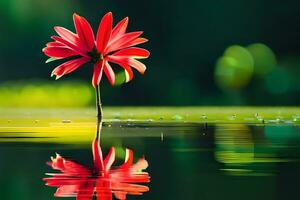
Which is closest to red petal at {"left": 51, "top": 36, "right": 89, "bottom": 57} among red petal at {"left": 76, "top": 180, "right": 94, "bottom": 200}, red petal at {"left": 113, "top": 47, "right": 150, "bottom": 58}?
red petal at {"left": 113, "top": 47, "right": 150, "bottom": 58}

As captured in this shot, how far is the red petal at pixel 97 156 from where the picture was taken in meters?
3.60

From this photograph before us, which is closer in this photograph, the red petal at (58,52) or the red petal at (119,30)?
the red petal at (58,52)

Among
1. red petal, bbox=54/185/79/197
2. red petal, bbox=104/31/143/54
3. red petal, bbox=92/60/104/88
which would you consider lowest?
red petal, bbox=54/185/79/197

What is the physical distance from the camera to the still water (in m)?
2.86

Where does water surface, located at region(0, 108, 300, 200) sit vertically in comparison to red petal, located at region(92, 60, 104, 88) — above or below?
below

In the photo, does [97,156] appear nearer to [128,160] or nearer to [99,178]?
[128,160]

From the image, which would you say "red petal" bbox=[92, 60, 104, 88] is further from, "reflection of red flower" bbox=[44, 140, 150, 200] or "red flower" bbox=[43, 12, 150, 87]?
"reflection of red flower" bbox=[44, 140, 150, 200]

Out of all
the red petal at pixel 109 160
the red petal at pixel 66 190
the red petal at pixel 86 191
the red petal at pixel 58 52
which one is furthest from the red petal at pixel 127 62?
the red petal at pixel 66 190

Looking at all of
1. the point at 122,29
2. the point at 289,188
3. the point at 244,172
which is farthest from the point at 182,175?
the point at 122,29

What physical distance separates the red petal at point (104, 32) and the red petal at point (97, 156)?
594 millimetres

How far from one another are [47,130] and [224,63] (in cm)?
924

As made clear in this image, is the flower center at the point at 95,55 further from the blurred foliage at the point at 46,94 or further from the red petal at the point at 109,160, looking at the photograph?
the blurred foliage at the point at 46,94

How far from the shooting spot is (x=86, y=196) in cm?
265

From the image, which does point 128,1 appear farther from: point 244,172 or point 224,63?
point 244,172
